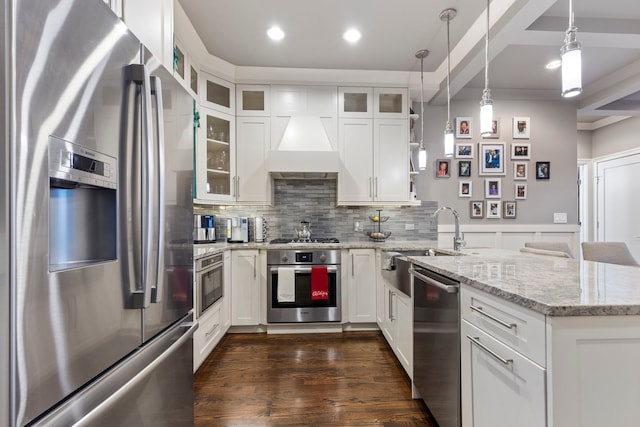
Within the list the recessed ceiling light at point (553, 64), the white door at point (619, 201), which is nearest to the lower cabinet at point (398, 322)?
the recessed ceiling light at point (553, 64)

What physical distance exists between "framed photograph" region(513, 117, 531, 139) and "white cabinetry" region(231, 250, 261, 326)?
11.8 ft

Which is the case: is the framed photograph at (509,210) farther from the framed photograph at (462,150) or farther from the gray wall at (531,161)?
the framed photograph at (462,150)

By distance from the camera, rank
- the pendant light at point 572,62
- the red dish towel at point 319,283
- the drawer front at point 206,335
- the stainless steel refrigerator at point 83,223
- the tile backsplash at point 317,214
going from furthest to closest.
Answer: the tile backsplash at point 317,214 < the red dish towel at point 319,283 < the drawer front at point 206,335 < the pendant light at point 572,62 < the stainless steel refrigerator at point 83,223

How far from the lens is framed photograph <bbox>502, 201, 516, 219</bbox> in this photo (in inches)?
151

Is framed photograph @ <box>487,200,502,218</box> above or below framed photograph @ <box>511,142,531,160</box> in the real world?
below

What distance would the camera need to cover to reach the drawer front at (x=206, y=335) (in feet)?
7.18

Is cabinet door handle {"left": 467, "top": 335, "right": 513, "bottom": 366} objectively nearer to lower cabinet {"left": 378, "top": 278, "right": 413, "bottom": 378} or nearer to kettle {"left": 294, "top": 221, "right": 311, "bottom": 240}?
lower cabinet {"left": 378, "top": 278, "right": 413, "bottom": 378}

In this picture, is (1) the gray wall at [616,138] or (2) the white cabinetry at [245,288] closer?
(2) the white cabinetry at [245,288]

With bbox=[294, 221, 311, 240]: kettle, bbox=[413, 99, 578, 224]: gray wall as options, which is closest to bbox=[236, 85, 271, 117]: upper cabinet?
bbox=[294, 221, 311, 240]: kettle

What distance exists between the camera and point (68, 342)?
66 centimetres

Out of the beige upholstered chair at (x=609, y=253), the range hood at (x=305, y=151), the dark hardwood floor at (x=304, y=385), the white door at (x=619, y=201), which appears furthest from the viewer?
the white door at (x=619, y=201)

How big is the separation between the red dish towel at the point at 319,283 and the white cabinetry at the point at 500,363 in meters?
1.74

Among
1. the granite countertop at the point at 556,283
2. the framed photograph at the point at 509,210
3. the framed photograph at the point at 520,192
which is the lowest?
the granite countertop at the point at 556,283

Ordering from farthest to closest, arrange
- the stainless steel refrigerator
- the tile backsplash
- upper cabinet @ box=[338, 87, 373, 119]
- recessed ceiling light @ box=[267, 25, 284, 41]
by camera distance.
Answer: the tile backsplash
upper cabinet @ box=[338, 87, 373, 119]
recessed ceiling light @ box=[267, 25, 284, 41]
the stainless steel refrigerator
